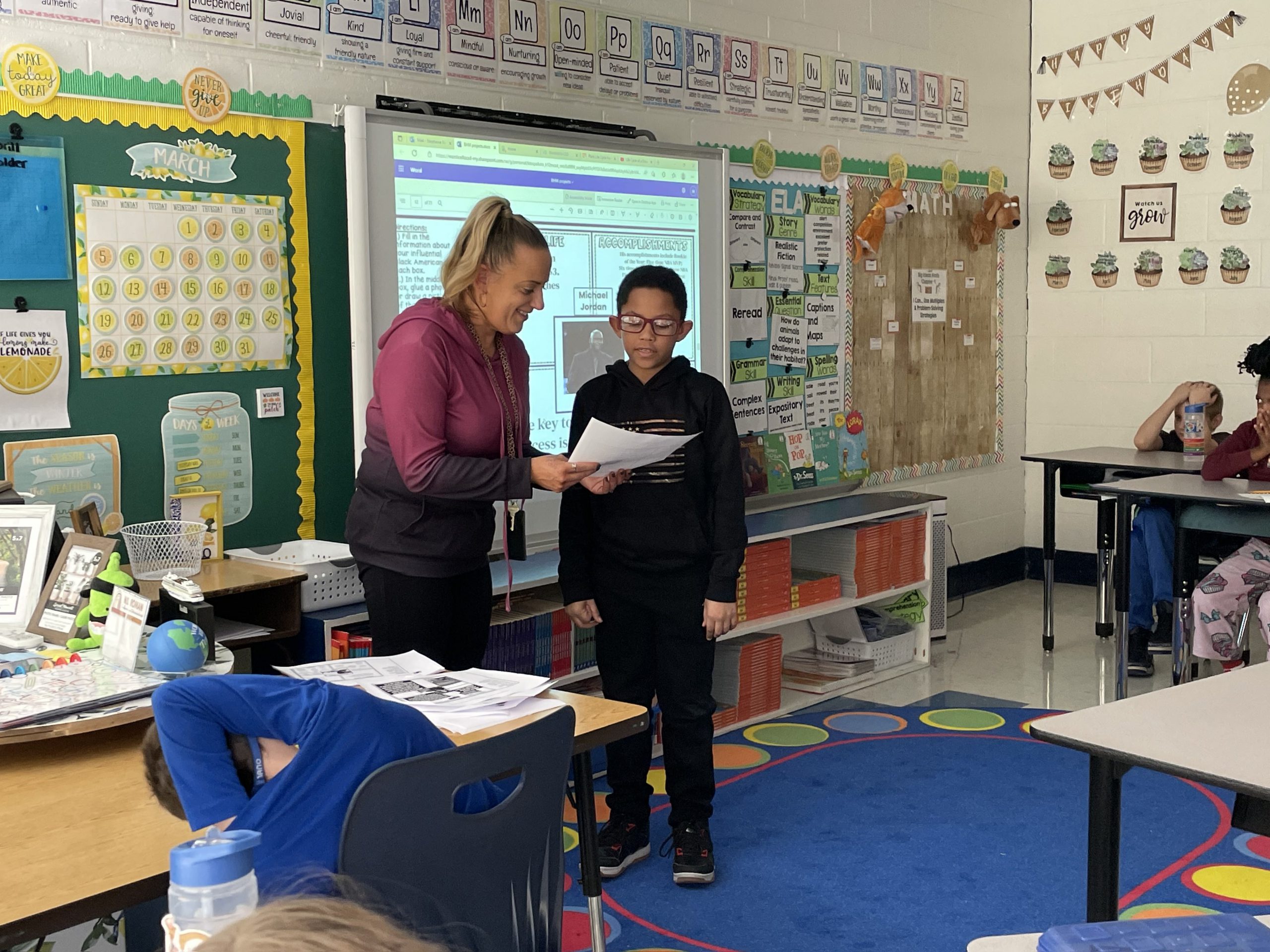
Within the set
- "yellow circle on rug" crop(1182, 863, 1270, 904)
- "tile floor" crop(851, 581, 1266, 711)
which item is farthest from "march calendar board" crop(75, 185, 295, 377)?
"yellow circle on rug" crop(1182, 863, 1270, 904)

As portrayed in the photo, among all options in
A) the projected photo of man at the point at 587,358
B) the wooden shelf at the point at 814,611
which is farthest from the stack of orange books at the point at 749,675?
the projected photo of man at the point at 587,358

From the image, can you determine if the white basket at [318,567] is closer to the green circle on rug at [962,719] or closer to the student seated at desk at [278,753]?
the student seated at desk at [278,753]

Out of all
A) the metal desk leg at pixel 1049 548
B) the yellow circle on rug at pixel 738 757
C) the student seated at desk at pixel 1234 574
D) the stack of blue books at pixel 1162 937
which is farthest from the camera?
the metal desk leg at pixel 1049 548

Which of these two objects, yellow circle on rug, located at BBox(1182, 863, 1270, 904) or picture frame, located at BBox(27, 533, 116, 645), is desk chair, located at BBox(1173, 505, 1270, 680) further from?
picture frame, located at BBox(27, 533, 116, 645)

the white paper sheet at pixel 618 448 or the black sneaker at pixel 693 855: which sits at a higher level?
the white paper sheet at pixel 618 448

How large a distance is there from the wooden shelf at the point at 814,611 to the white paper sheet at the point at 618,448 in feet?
5.33

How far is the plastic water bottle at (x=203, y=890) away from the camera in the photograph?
1021mm

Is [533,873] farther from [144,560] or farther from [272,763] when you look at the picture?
[144,560]

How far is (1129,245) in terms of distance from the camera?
6.16 meters

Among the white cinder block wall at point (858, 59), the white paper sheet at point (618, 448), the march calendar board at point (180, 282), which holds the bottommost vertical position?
the white paper sheet at point (618, 448)

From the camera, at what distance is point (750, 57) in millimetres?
4820

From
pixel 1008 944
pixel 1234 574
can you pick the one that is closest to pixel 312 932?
pixel 1008 944

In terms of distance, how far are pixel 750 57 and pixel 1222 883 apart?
10.6ft

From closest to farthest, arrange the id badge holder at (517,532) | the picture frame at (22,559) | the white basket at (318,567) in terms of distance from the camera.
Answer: the picture frame at (22,559) < the id badge holder at (517,532) < the white basket at (318,567)
